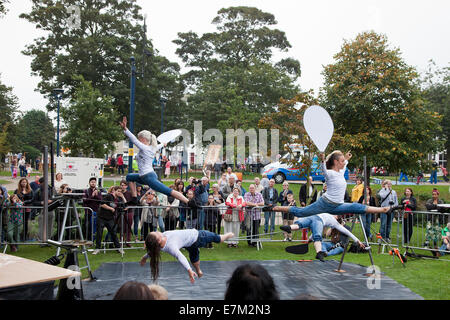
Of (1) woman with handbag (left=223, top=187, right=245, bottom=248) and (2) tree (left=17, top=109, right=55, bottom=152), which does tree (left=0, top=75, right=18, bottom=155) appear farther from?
(1) woman with handbag (left=223, top=187, right=245, bottom=248)

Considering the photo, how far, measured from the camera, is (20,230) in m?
9.37

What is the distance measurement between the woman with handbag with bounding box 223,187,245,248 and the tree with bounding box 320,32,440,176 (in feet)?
25.9

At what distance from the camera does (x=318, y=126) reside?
6359 millimetres

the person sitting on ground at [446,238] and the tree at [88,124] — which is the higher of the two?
the tree at [88,124]

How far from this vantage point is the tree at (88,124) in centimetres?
2088

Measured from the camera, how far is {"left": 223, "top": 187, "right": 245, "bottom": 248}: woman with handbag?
34.1 feet

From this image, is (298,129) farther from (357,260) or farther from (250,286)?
(250,286)

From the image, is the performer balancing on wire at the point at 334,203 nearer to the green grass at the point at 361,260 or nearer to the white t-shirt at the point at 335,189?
the white t-shirt at the point at 335,189

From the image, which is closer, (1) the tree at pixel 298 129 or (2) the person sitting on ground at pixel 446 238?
(2) the person sitting on ground at pixel 446 238

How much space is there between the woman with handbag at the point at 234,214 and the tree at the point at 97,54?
805 inches

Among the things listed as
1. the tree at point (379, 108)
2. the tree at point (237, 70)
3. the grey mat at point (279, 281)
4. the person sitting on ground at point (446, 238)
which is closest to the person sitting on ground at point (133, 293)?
the grey mat at point (279, 281)

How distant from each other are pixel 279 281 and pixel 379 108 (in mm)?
13144
